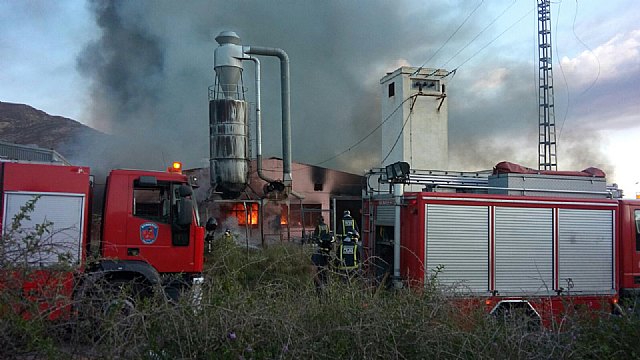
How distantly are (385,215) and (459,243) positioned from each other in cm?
126

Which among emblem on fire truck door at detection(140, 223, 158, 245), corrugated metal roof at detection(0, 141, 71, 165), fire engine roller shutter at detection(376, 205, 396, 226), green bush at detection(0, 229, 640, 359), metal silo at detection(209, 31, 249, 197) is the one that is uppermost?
metal silo at detection(209, 31, 249, 197)

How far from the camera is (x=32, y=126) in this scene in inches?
1503

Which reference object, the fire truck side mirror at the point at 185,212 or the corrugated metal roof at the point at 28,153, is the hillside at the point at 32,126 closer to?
the corrugated metal roof at the point at 28,153

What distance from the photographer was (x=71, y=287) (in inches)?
173

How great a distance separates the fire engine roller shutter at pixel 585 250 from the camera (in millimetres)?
7977

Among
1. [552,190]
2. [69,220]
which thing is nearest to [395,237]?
[552,190]

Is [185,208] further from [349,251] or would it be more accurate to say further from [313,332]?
[313,332]

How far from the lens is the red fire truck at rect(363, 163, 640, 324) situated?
24.2 feet

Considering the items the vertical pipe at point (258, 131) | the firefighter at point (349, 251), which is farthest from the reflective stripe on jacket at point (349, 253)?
the vertical pipe at point (258, 131)

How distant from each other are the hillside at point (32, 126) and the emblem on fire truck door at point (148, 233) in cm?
2623

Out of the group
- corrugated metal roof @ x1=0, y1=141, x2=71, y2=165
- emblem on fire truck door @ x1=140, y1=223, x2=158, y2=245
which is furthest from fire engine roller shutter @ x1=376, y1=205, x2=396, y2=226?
corrugated metal roof @ x1=0, y1=141, x2=71, y2=165

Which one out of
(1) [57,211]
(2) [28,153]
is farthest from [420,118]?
(1) [57,211]

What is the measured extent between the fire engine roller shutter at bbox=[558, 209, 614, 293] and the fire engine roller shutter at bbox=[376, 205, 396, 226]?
8.40ft

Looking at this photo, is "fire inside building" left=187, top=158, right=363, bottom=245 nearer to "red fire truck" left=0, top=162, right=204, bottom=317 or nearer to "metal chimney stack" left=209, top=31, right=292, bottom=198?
"metal chimney stack" left=209, top=31, right=292, bottom=198
